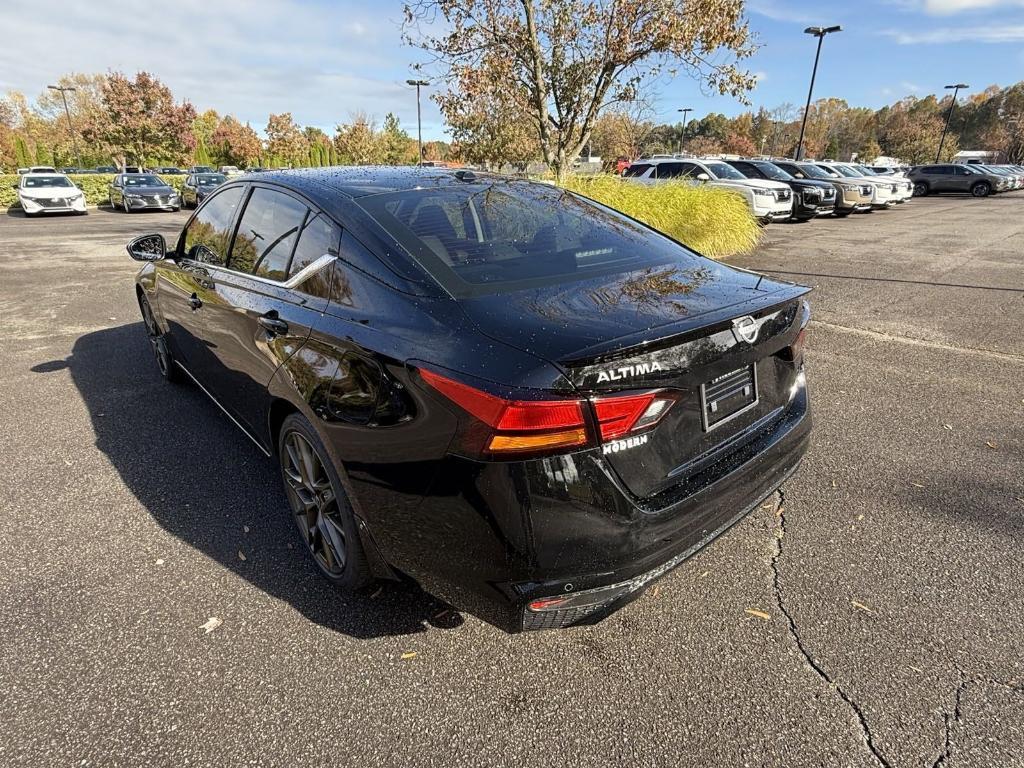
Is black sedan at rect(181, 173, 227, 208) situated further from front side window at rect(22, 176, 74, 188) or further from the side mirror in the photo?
the side mirror

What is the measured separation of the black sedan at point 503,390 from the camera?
64.7 inches

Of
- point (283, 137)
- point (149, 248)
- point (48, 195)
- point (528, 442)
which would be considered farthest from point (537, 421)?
point (283, 137)

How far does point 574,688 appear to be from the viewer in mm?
2014

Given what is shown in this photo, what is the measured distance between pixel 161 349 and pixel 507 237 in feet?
11.4

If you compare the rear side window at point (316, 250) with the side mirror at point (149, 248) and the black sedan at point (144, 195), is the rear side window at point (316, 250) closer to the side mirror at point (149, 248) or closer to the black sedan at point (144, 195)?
the side mirror at point (149, 248)

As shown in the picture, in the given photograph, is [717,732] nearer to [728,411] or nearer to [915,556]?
[728,411]

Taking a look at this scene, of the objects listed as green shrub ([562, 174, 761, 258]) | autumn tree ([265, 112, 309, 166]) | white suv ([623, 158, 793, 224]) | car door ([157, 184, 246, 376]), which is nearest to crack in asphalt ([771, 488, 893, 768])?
car door ([157, 184, 246, 376])

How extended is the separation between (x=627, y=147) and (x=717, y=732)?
4362cm

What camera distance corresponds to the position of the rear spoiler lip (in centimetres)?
162

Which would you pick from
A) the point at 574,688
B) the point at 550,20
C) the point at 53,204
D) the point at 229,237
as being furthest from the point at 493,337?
the point at 53,204

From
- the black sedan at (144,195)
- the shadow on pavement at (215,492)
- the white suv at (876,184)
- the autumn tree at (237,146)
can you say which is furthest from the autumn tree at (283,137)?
the shadow on pavement at (215,492)

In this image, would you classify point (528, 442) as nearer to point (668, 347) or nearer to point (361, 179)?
point (668, 347)

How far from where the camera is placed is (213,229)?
347cm

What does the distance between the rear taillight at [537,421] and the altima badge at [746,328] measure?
19.6 inches
